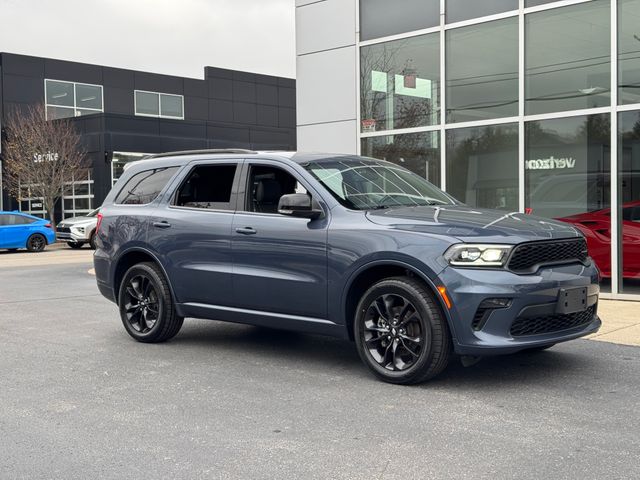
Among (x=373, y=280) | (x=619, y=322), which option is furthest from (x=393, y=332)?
(x=619, y=322)

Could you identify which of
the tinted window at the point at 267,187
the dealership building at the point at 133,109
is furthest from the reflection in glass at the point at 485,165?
the dealership building at the point at 133,109

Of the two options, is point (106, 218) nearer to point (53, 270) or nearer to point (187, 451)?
point (187, 451)

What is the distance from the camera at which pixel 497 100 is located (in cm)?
1200

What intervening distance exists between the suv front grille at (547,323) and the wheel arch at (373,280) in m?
0.47

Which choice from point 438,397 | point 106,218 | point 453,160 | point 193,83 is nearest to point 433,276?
point 438,397

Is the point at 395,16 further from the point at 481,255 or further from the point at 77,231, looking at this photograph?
the point at 77,231

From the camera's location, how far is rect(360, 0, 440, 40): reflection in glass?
42.1ft

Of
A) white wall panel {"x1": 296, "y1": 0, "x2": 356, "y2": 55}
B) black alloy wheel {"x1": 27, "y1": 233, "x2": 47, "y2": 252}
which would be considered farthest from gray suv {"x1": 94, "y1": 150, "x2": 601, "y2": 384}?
black alloy wheel {"x1": 27, "y1": 233, "x2": 47, "y2": 252}

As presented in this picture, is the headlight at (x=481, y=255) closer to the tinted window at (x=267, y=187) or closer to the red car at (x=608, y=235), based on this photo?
the tinted window at (x=267, y=187)

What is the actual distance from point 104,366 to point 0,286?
808 cm

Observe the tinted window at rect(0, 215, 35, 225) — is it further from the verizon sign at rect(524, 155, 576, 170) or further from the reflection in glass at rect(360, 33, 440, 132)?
the verizon sign at rect(524, 155, 576, 170)

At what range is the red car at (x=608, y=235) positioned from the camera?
10586 millimetres

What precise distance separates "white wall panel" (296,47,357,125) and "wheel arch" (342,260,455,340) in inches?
325

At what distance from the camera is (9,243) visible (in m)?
25.4
